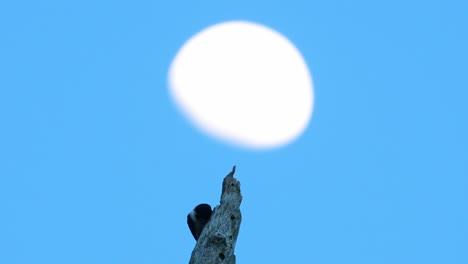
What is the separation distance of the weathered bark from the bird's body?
0.52m

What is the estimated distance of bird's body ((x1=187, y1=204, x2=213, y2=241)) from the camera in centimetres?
1789

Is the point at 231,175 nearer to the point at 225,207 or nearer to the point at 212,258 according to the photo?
the point at 225,207

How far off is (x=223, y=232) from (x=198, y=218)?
141cm

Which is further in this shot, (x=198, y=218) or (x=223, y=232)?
(x=198, y=218)

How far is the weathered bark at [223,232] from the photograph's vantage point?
16.3 metres

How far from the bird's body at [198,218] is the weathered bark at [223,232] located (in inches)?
20.4

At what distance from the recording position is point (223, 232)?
16.7 meters

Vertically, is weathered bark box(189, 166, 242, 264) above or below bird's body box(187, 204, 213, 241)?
below

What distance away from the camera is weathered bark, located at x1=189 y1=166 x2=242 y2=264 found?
53.4 feet

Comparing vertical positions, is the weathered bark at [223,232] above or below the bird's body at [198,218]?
below

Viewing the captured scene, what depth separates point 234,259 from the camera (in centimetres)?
1648

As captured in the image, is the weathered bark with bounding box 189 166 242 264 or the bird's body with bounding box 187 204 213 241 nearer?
the weathered bark with bounding box 189 166 242 264

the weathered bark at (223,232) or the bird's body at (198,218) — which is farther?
the bird's body at (198,218)

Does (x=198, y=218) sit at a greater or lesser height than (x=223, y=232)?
greater
